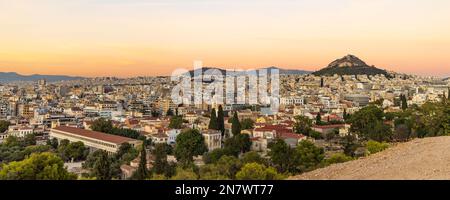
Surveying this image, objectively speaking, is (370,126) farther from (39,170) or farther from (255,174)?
(39,170)

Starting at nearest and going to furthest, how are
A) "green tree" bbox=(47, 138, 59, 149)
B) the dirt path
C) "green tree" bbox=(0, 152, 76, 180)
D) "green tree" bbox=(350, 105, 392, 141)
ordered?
the dirt path < "green tree" bbox=(0, 152, 76, 180) < "green tree" bbox=(350, 105, 392, 141) < "green tree" bbox=(47, 138, 59, 149)

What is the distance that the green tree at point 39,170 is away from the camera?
261 inches

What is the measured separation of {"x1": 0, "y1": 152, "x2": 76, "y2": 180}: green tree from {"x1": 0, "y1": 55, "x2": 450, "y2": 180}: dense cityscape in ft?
0.05

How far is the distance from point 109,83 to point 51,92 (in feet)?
26.5

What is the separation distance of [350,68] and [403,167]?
172 ft

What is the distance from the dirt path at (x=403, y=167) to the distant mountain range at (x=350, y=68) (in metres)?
50.5

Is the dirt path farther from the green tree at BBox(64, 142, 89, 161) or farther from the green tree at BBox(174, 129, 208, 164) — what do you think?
the green tree at BBox(64, 142, 89, 161)

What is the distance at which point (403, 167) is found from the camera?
435 cm

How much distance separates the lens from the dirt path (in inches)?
157

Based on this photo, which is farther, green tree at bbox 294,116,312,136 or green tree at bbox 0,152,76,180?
green tree at bbox 294,116,312,136

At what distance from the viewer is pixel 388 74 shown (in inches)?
2282

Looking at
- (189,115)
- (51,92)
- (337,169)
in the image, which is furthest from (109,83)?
(337,169)

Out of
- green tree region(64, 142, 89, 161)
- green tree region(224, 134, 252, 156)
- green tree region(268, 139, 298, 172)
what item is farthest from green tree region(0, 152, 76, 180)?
green tree region(64, 142, 89, 161)

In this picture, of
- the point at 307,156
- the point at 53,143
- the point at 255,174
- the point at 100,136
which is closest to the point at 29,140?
the point at 53,143
